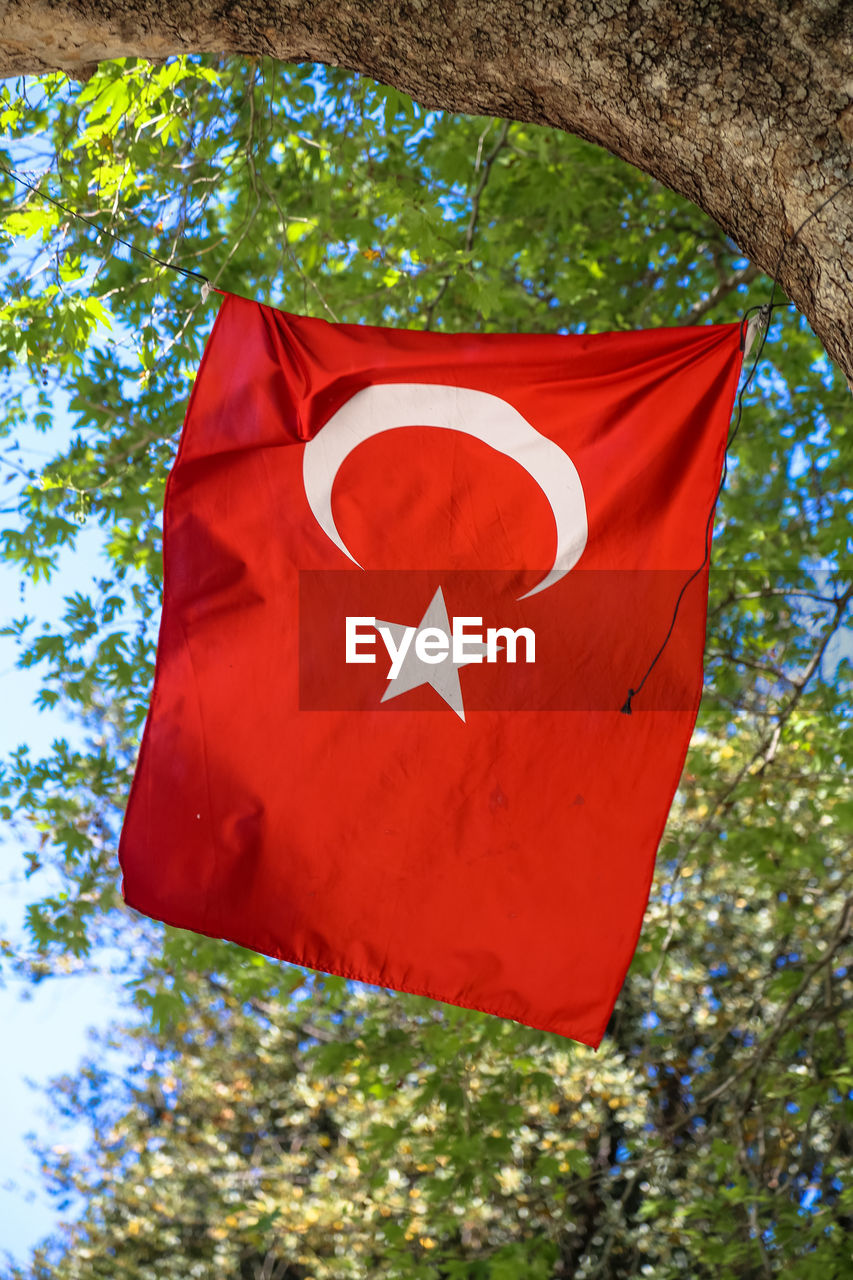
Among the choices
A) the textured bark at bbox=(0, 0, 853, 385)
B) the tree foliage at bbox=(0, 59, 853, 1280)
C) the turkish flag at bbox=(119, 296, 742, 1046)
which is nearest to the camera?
the textured bark at bbox=(0, 0, 853, 385)

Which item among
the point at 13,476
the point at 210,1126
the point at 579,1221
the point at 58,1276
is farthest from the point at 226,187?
the point at 58,1276

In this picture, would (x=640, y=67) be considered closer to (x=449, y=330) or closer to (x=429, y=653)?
(x=429, y=653)

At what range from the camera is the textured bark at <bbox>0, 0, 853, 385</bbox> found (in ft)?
6.50

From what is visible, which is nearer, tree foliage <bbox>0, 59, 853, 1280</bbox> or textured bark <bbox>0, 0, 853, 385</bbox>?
textured bark <bbox>0, 0, 853, 385</bbox>

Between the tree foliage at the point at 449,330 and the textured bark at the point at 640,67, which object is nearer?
the textured bark at the point at 640,67

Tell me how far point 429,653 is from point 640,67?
4.78 feet

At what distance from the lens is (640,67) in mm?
2129

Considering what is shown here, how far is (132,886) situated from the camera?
289 cm

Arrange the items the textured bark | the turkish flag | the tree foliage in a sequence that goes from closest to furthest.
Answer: the textured bark < the turkish flag < the tree foliage

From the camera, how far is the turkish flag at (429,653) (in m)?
2.75

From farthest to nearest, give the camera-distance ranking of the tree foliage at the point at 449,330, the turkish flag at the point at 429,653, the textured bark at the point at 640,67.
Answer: the tree foliage at the point at 449,330 → the turkish flag at the point at 429,653 → the textured bark at the point at 640,67

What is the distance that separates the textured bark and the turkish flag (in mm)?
585

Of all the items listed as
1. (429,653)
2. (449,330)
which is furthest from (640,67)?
(449,330)

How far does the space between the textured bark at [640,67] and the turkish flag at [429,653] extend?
59cm
